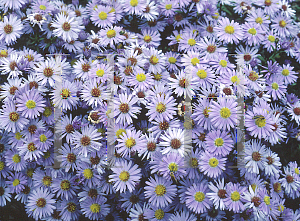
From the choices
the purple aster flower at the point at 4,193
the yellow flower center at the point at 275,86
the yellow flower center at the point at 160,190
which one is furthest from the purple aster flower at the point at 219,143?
the purple aster flower at the point at 4,193

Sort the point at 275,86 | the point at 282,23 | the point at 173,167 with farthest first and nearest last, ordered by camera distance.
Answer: the point at 282,23
the point at 275,86
the point at 173,167

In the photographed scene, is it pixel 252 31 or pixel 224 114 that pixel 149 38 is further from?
pixel 224 114

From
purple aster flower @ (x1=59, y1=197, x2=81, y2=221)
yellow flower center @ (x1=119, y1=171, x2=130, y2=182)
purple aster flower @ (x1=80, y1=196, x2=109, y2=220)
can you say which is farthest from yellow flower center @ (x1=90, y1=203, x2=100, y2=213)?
yellow flower center @ (x1=119, y1=171, x2=130, y2=182)

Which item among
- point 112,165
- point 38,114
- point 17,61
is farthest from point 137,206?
point 17,61

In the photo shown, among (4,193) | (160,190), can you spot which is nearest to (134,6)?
(160,190)

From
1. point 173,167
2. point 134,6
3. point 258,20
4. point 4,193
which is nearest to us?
point 173,167

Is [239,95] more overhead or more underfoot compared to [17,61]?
more underfoot

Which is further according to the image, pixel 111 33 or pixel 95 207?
pixel 111 33

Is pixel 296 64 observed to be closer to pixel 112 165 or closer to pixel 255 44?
pixel 255 44
